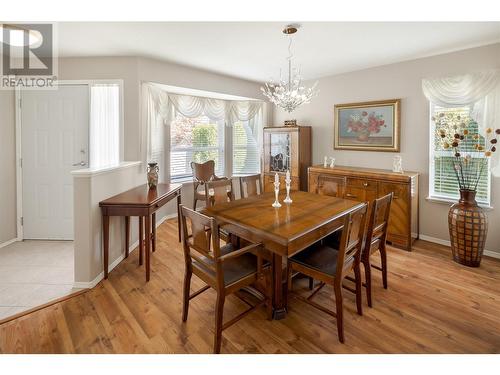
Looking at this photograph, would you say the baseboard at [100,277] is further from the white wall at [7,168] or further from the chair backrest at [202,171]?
the white wall at [7,168]

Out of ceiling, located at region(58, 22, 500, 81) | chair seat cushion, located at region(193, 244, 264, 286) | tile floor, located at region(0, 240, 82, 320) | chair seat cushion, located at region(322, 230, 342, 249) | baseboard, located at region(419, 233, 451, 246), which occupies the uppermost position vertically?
ceiling, located at region(58, 22, 500, 81)

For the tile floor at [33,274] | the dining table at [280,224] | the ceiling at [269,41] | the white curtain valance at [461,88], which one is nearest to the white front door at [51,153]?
the tile floor at [33,274]

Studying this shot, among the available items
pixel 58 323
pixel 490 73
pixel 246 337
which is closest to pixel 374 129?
pixel 490 73

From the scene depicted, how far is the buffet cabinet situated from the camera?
15.4 ft

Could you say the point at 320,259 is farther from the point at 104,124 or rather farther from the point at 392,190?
the point at 104,124

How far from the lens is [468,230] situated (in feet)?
9.64

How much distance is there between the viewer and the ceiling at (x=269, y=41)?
106 inches

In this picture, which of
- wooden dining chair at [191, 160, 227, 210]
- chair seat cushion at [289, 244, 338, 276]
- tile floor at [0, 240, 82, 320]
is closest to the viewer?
chair seat cushion at [289, 244, 338, 276]

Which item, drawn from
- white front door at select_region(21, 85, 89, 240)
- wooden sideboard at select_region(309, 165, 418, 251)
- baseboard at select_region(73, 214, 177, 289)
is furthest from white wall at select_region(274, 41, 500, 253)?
white front door at select_region(21, 85, 89, 240)

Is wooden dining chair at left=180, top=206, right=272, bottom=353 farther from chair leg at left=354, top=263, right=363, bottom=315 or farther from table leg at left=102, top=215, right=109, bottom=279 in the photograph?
table leg at left=102, top=215, right=109, bottom=279

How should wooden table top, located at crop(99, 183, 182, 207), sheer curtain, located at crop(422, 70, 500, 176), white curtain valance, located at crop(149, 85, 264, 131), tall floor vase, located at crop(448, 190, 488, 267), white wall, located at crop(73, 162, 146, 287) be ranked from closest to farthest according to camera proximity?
white wall, located at crop(73, 162, 146, 287), wooden table top, located at crop(99, 183, 182, 207), tall floor vase, located at crop(448, 190, 488, 267), sheer curtain, located at crop(422, 70, 500, 176), white curtain valance, located at crop(149, 85, 264, 131)

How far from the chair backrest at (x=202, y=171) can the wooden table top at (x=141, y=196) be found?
1.17 meters

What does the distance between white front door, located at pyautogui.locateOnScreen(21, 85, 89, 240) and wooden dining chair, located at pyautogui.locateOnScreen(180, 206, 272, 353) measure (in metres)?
2.60
